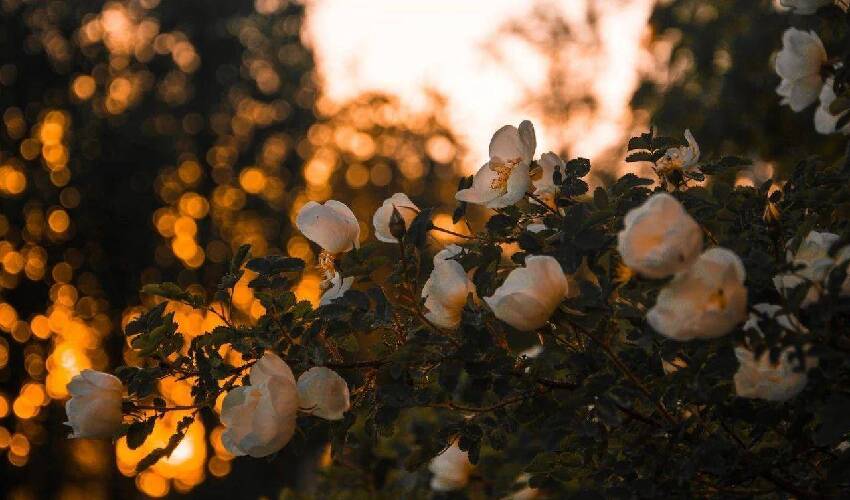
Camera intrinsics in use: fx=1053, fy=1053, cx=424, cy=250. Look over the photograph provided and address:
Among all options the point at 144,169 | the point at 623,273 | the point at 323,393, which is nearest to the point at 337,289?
the point at 323,393

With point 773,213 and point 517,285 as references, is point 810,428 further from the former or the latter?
point 517,285

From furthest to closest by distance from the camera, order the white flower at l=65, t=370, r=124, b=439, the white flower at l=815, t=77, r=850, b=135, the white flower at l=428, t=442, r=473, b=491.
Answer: the white flower at l=428, t=442, r=473, b=491 < the white flower at l=815, t=77, r=850, b=135 < the white flower at l=65, t=370, r=124, b=439

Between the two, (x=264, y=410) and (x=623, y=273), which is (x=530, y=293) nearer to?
(x=623, y=273)

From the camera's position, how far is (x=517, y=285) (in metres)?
1.33

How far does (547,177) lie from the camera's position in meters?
1.75

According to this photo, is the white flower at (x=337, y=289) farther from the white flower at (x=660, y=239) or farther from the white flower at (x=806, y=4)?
the white flower at (x=806, y=4)

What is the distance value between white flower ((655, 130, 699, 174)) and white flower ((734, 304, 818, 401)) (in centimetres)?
48

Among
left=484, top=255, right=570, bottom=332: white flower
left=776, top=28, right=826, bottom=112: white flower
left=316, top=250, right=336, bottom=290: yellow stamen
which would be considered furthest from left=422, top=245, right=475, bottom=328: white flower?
left=776, top=28, right=826, bottom=112: white flower

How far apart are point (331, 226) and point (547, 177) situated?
1.24 ft

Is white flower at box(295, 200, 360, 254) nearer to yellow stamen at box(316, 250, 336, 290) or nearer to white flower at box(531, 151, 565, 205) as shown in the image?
yellow stamen at box(316, 250, 336, 290)

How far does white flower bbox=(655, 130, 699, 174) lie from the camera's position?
1704mm

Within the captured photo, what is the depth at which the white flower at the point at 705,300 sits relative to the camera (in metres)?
1.13

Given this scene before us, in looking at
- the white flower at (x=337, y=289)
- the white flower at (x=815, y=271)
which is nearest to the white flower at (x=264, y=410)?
the white flower at (x=337, y=289)

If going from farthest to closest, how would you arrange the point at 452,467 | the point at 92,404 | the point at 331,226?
the point at 452,467, the point at 331,226, the point at 92,404
